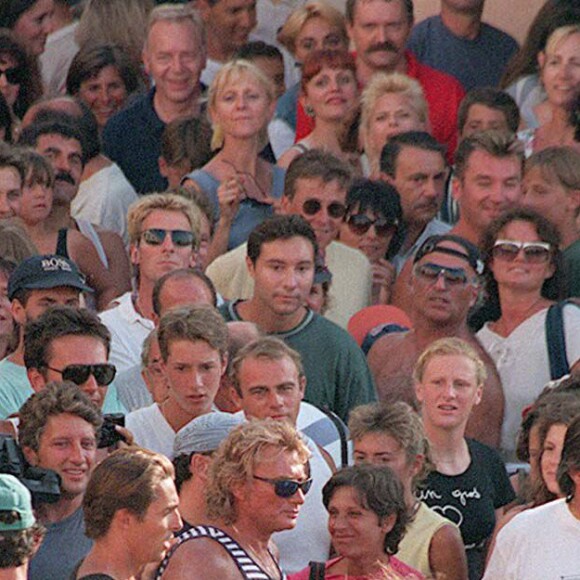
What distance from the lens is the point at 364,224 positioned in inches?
483

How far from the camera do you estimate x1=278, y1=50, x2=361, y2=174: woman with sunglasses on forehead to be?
13.6 m

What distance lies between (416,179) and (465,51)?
2291 mm

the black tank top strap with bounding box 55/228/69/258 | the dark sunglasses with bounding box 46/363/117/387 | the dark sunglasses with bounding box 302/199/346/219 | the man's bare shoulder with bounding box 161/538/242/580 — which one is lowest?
the man's bare shoulder with bounding box 161/538/242/580

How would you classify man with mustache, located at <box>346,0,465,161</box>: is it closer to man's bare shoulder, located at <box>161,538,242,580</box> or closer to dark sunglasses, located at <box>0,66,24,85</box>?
dark sunglasses, located at <box>0,66,24,85</box>

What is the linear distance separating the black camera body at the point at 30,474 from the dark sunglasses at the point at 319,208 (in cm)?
377

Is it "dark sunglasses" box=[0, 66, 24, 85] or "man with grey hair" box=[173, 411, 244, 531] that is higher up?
"dark sunglasses" box=[0, 66, 24, 85]

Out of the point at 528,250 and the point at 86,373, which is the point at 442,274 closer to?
the point at 528,250

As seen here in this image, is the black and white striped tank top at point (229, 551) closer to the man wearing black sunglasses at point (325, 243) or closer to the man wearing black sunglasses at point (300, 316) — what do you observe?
the man wearing black sunglasses at point (300, 316)

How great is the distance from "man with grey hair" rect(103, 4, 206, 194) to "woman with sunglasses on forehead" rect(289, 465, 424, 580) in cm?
488

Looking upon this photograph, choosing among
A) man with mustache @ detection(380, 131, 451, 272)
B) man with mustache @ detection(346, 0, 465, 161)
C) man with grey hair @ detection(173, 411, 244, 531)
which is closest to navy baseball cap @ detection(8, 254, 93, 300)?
man with grey hair @ detection(173, 411, 244, 531)

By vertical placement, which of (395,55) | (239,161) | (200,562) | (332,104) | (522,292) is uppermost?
(395,55)

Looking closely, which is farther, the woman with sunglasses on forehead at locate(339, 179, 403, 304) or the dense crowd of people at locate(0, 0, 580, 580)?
the woman with sunglasses on forehead at locate(339, 179, 403, 304)

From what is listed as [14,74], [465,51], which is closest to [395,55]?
[465,51]

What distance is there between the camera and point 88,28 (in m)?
14.9
